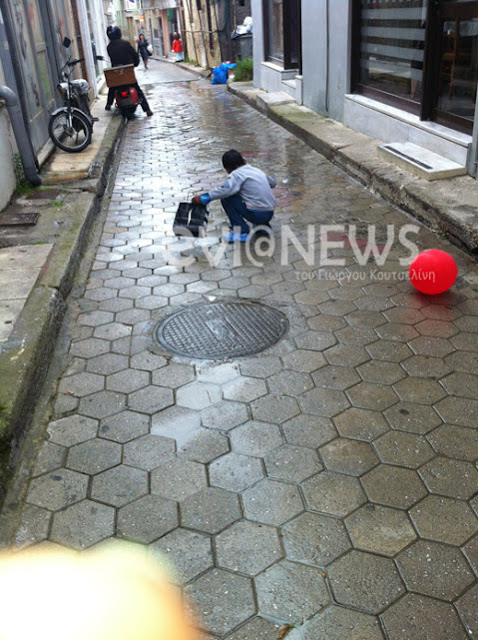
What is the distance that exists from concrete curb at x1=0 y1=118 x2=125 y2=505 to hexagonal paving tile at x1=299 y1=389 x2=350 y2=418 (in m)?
1.60

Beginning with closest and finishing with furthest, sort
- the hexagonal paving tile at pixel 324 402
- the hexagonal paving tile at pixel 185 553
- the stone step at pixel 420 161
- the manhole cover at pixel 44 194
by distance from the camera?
1. the hexagonal paving tile at pixel 185 553
2. the hexagonal paving tile at pixel 324 402
3. the stone step at pixel 420 161
4. the manhole cover at pixel 44 194

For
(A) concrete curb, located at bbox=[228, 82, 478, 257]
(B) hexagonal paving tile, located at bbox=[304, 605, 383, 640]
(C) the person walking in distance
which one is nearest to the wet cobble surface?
(B) hexagonal paving tile, located at bbox=[304, 605, 383, 640]

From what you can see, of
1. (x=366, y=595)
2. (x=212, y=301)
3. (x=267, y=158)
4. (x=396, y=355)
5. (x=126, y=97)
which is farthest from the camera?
(x=126, y=97)

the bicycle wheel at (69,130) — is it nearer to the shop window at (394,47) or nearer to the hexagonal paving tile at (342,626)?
the shop window at (394,47)

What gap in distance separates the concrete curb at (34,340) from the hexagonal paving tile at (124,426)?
17.9 inches

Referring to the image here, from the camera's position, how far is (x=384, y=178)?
7.09m

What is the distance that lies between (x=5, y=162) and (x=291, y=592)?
6169mm

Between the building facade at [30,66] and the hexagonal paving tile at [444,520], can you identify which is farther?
the building facade at [30,66]

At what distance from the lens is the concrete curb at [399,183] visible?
5641 millimetres

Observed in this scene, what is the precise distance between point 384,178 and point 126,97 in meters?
8.46

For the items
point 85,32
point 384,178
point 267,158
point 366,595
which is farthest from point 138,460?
point 85,32

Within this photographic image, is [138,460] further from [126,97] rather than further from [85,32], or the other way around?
[85,32]

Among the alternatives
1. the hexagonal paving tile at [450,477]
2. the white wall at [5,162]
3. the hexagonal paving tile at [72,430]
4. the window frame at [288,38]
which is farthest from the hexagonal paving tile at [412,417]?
the window frame at [288,38]

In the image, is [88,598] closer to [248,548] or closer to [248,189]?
[248,548]
